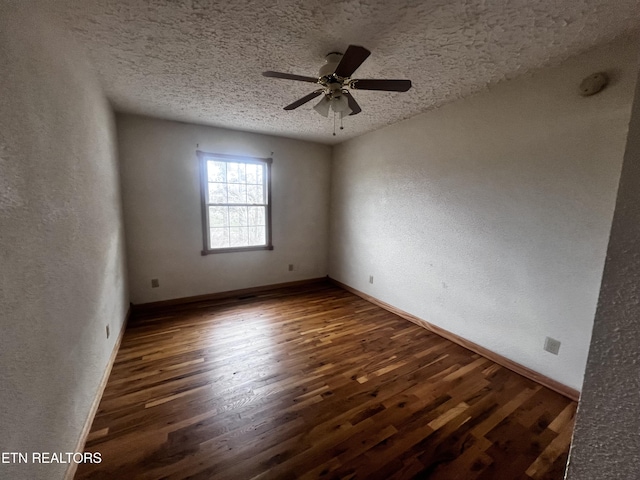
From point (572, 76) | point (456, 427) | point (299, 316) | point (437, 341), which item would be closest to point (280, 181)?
point (299, 316)

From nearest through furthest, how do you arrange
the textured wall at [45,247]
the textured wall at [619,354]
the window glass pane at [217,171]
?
1. the textured wall at [619,354]
2. the textured wall at [45,247]
3. the window glass pane at [217,171]

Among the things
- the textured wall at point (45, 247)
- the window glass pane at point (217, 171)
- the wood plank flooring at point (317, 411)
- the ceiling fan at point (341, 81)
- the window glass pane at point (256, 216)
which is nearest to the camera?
the textured wall at point (45, 247)

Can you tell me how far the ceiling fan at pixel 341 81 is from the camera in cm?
149

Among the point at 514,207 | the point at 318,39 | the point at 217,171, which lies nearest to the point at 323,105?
the point at 318,39

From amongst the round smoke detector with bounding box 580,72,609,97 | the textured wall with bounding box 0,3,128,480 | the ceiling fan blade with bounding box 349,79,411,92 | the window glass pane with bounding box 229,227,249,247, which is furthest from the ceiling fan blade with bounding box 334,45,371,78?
the window glass pane with bounding box 229,227,249,247

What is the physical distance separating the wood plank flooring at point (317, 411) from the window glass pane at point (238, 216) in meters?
1.56

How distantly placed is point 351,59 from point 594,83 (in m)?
1.59

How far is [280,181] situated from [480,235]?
8.96 ft

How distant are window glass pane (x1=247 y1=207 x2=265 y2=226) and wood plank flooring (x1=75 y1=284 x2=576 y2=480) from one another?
1.65m

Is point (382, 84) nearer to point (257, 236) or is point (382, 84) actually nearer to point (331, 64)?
point (331, 64)

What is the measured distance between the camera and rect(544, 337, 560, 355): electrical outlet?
6.33ft

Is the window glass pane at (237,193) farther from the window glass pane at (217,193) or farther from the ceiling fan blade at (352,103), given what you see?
the ceiling fan blade at (352,103)

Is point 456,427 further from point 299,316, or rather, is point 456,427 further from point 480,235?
point 299,316

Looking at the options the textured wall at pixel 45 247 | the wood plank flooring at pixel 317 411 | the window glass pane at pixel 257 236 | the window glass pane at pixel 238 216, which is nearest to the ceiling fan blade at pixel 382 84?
the textured wall at pixel 45 247
